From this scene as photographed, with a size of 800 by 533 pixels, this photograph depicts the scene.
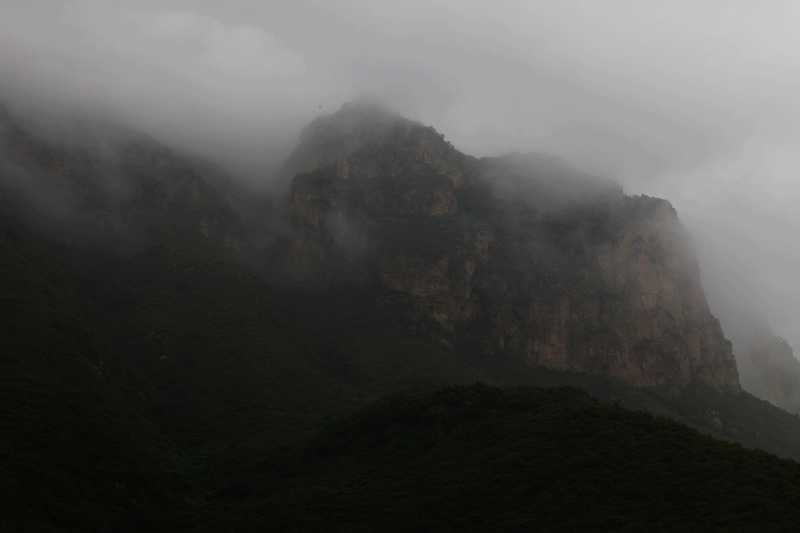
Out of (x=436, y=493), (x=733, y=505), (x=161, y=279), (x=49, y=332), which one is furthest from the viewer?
(x=161, y=279)

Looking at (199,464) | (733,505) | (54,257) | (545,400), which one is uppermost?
(54,257)

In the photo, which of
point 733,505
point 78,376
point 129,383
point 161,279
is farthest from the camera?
point 161,279

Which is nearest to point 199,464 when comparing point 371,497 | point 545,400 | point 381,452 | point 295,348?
point 381,452

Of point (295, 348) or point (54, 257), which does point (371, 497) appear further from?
point (54, 257)

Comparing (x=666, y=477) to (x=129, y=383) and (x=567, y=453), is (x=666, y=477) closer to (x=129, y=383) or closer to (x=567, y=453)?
(x=567, y=453)

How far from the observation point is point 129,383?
431 ft

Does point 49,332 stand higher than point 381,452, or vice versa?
point 49,332

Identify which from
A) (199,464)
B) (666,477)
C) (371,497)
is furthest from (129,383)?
(666,477)

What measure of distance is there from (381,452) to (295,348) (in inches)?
2732

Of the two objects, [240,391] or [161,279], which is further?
[161,279]

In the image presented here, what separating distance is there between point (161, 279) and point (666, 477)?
410 ft

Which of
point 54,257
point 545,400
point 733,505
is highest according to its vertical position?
point 54,257

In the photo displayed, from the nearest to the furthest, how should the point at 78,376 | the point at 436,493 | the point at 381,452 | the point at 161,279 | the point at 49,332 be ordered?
the point at 436,493 < the point at 381,452 < the point at 78,376 < the point at 49,332 < the point at 161,279

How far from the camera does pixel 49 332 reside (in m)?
118
